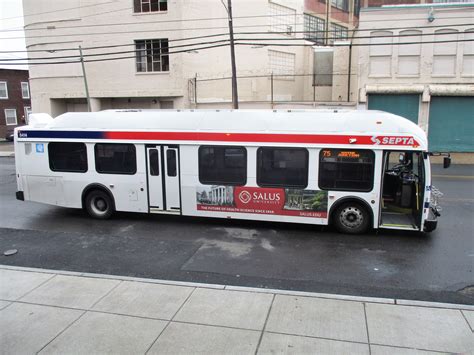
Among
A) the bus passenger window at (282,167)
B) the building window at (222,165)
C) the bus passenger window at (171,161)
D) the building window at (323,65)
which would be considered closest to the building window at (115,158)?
the bus passenger window at (171,161)

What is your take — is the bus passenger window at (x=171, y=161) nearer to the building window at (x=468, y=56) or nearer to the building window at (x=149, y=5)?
the building window at (x=468, y=56)

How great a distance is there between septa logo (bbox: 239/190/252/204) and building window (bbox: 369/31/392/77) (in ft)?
54.8

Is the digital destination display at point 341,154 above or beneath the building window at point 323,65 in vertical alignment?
beneath

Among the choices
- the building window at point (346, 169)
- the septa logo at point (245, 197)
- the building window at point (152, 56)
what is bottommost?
the septa logo at point (245, 197)

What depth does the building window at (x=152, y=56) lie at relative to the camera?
27.9m

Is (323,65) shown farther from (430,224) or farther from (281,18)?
(430,224)

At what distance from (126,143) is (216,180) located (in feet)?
8.29

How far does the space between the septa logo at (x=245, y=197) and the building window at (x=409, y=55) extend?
17.5 metres

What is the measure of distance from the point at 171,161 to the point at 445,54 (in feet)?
63.5

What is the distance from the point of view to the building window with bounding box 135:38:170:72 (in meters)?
27.9

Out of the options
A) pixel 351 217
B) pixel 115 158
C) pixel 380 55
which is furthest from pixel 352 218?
pixel 380 55

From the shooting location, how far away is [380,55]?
23.0m

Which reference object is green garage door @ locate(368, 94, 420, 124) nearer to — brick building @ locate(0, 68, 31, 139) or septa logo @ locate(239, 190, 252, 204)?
septa logo @ locate(239, 190, 252, 204)

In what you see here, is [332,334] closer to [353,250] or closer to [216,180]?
[353,250]
